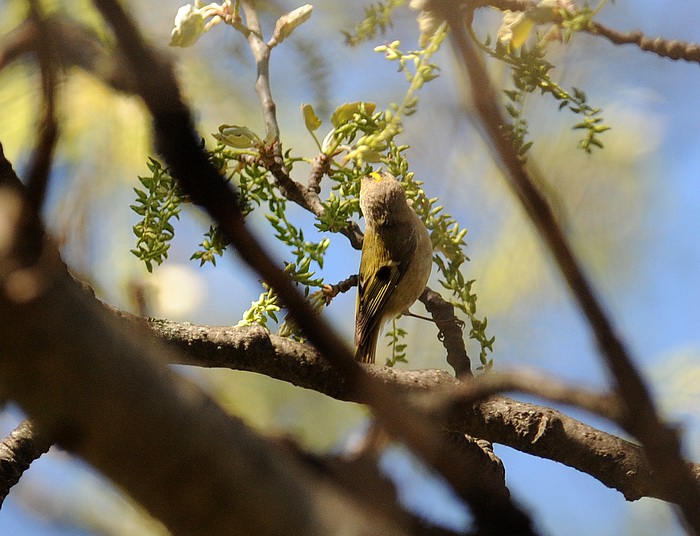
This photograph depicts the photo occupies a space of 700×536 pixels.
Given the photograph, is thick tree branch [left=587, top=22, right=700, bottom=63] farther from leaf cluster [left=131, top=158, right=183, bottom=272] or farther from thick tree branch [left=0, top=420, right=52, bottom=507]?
thick tree branch [left=0, top=420, right=52, bottom=507]

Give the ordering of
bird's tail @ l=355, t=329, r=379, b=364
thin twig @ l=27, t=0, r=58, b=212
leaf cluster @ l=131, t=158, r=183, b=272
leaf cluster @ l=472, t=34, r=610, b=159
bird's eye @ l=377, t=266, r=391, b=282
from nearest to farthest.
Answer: thin twig @ l=27, t=0, r=58, b=212 < leaf cluster @ l=472, t=34, r=610, b=159 < leaf cluster @ l=131, t=158, r=183, b=272 < bird's tail @ l=355, t=329, r=379, b=364 < bird's eye @ l=377, t=266, r=391, b=282

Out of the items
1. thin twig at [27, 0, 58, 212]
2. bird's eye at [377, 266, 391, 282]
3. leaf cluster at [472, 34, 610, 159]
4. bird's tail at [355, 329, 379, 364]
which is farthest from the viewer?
bird's eye at [377, 266, 391, 282]

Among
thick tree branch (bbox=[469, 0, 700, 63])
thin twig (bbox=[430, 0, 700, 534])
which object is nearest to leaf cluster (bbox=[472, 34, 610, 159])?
thick tree branch (bbox=[469, 0, 700, 63])

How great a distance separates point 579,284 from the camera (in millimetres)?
234

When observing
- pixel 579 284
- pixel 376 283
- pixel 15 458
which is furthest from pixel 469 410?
pixel 376 283

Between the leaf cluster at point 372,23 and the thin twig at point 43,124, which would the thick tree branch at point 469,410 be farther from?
the thin twig at point 43,124

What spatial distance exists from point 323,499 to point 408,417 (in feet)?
0.13

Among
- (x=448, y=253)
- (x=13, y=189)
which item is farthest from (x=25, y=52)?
(x=448, y=253)

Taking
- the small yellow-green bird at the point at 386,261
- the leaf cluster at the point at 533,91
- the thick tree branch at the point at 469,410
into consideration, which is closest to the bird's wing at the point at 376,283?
the small yellow-green bird at the point at 386,261

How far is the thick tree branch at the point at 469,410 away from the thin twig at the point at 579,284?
0.50 meters

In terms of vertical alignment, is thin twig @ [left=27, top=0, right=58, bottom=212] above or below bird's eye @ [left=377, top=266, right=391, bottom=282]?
below

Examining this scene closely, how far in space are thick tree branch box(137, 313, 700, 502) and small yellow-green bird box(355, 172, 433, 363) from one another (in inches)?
23.5

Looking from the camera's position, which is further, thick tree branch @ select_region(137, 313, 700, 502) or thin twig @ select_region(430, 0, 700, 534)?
thick tree branch @ select_region(137, 313, 700, 502)

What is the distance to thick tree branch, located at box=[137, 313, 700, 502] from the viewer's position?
78 cm
